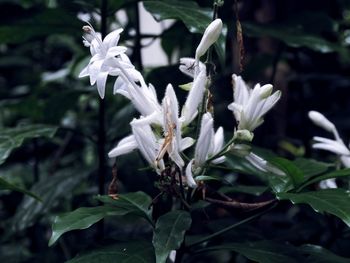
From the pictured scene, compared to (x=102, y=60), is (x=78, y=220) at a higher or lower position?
lower

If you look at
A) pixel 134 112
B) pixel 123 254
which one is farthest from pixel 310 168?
pixel 134 112

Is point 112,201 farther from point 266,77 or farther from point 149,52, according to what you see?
point 149,52

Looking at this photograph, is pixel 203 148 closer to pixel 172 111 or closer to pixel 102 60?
pixel 172 111

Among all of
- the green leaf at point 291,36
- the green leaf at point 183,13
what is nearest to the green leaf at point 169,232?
the green leaf at point 183,13

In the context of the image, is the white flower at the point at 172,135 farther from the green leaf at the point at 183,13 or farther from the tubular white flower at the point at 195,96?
the green leaf at the point at 183,13

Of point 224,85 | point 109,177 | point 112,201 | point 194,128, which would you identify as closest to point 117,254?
point 112,201
